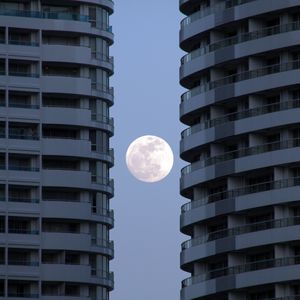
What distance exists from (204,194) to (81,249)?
2426cm

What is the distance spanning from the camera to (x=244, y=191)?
169 m

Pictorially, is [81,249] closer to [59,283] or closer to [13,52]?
[59,283]

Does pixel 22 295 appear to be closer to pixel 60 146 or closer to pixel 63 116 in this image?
pixel 60 146

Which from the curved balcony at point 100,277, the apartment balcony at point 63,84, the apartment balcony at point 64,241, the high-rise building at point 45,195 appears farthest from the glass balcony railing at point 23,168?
the curved balcony at point 100,277

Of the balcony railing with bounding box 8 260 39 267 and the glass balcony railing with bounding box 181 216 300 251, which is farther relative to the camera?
the balcony railing with bounding box 8 260 39 267

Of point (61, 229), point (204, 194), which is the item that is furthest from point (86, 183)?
point (204, 194)

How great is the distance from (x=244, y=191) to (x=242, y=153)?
11.2ft

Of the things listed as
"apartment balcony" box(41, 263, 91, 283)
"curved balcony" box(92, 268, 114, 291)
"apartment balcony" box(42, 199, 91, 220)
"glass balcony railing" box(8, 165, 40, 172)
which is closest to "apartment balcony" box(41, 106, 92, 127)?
"glass balcony railing" box(8, 165, 40, 172)

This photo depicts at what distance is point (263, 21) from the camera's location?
171625 millimetres

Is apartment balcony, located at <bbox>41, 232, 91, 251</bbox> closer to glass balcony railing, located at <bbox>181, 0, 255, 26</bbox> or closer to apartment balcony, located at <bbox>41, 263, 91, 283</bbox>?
apartment balcony, located at <bbox>41, 263, 91, 283</bbox>

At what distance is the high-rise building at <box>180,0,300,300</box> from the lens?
16488 centimetres

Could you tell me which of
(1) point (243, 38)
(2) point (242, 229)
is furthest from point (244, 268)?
(1) point (243, 38)

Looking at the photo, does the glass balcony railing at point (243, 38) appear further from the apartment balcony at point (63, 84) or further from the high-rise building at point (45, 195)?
the high-rise building at point (45, 195)

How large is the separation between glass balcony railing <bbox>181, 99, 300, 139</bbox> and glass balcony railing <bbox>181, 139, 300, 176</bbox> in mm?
2862
